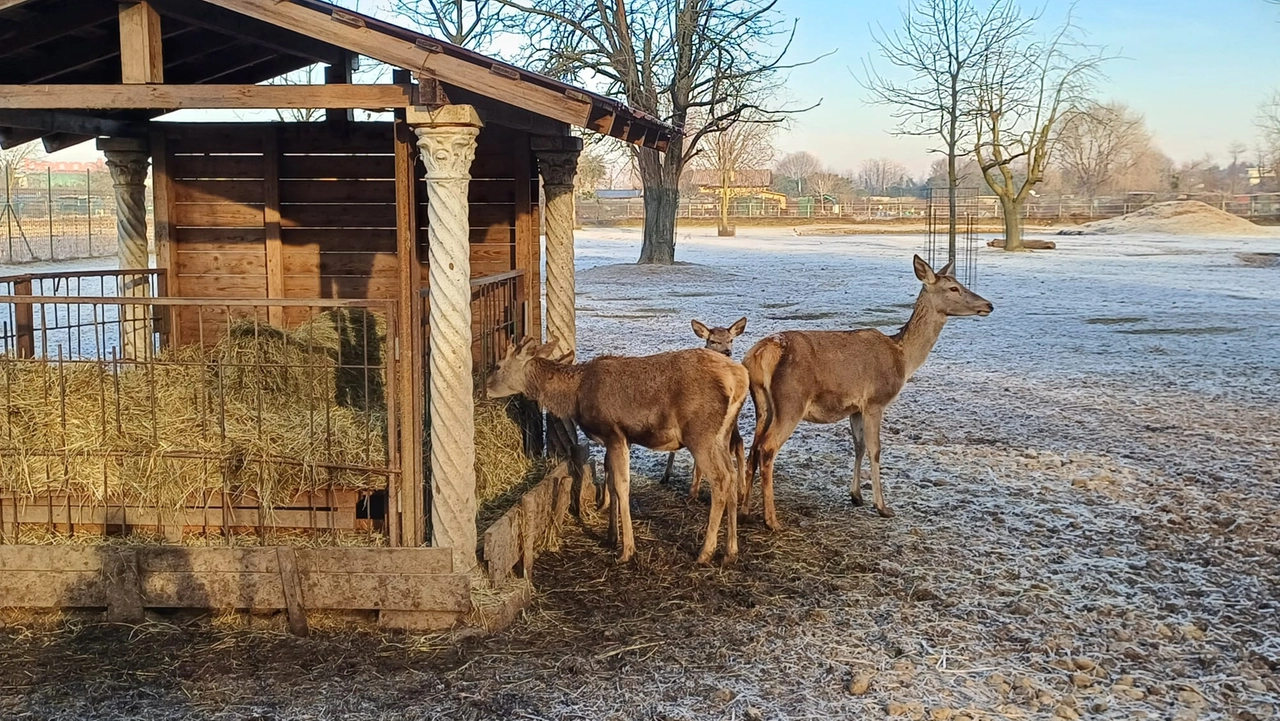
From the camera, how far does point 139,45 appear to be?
6.00 m

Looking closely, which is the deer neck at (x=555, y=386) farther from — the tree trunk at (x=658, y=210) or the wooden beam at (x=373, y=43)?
the tree trunk at (x=658, y=210)

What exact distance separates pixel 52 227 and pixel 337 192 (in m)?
29.1

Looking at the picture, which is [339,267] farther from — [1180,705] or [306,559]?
[1180,705]

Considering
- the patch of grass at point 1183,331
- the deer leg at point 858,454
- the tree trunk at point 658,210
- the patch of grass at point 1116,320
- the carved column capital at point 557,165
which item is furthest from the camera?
the tree trunk at point 658,210

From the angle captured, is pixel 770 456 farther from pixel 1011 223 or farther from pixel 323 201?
pixel 1011 223

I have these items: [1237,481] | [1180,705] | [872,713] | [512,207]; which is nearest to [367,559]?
[872,713]

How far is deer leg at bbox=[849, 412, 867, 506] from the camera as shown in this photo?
863 centimetres

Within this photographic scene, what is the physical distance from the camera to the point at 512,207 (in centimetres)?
873

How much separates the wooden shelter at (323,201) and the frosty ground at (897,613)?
1.78 feet

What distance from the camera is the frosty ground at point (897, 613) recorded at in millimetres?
5211

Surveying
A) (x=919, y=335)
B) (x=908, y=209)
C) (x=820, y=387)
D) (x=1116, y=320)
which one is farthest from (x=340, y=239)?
(x=908, y=209)

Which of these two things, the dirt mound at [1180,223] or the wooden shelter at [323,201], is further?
the dirt mound at [1180,223]

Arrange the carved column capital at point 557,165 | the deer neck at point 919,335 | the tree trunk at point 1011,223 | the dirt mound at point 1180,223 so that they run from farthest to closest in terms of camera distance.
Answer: the dirt mound at point 1180,223, the tree trunk at point 1011,223, the deer neck at point 919,335, the carved column capital at point 557,165

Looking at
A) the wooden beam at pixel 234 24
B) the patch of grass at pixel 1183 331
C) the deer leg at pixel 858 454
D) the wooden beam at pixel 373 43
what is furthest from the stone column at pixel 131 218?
the patch of grass at pixel 1183 331
